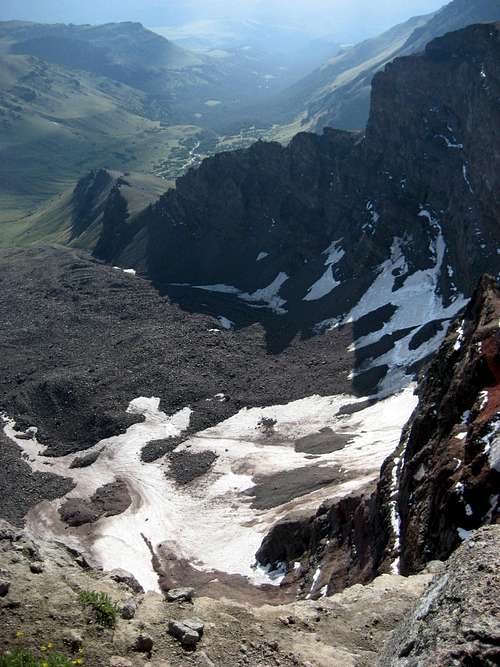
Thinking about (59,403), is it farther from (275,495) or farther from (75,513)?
(275,495)

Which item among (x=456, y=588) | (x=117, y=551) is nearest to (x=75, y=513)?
(x=117, y=551)

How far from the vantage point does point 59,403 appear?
100812mm

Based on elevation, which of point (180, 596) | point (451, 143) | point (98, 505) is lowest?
point (98, 505)

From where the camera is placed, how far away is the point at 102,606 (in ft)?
71.5

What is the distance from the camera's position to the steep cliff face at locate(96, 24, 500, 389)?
106 m

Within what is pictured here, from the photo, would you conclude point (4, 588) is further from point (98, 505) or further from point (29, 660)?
point (98, 505)

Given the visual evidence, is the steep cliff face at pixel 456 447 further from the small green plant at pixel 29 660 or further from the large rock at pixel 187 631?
the small green plant at pixel 29 660

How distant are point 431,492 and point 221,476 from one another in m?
45.5

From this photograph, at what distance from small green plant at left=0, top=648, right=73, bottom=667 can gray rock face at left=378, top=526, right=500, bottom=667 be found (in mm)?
9718

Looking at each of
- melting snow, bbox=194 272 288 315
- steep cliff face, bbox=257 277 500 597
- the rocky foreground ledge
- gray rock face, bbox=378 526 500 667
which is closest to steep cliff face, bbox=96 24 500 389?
melting snow, bbox=194 272 288 315

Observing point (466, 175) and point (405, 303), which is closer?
point (405, 303)

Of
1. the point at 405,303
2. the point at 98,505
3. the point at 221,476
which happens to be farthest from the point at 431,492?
the point at 405,303

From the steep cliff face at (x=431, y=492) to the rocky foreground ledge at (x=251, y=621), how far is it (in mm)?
5484

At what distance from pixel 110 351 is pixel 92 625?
99.6 m
